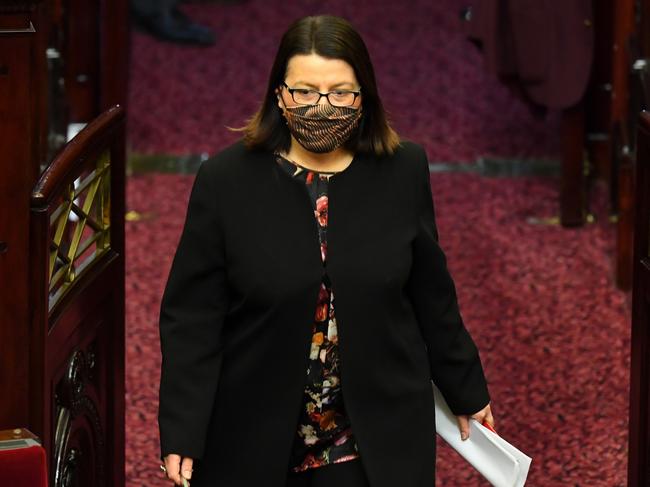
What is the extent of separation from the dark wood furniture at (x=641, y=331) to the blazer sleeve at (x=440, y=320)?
2.28 ft

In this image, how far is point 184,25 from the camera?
1162cm

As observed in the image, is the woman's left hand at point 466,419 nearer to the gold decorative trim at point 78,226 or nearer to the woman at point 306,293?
the woman at point 306,293

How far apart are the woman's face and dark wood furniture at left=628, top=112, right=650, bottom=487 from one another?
1.00 metres

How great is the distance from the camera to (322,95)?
3.55 metres

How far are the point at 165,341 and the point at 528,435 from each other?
8.57 ft

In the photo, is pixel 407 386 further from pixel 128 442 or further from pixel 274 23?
pixel 274 23

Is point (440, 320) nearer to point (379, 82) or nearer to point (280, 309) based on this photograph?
point (280, 309)

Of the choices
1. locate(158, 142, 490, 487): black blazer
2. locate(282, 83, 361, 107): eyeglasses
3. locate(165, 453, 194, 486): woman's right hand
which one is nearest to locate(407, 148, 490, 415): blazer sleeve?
locate(158, 142, 490, 487): black blazer

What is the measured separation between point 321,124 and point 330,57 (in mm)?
141

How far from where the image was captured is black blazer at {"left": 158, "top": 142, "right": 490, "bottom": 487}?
11.8 ft

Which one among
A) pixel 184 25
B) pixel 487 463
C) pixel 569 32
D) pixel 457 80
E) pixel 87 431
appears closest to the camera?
pixel 487 463

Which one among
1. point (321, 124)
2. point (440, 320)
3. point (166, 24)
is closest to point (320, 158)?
point (321, 124)

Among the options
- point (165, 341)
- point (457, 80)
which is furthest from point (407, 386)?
point (457, 80)

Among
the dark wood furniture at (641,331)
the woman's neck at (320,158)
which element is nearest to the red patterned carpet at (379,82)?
the dark wood furniture at (641,331)
